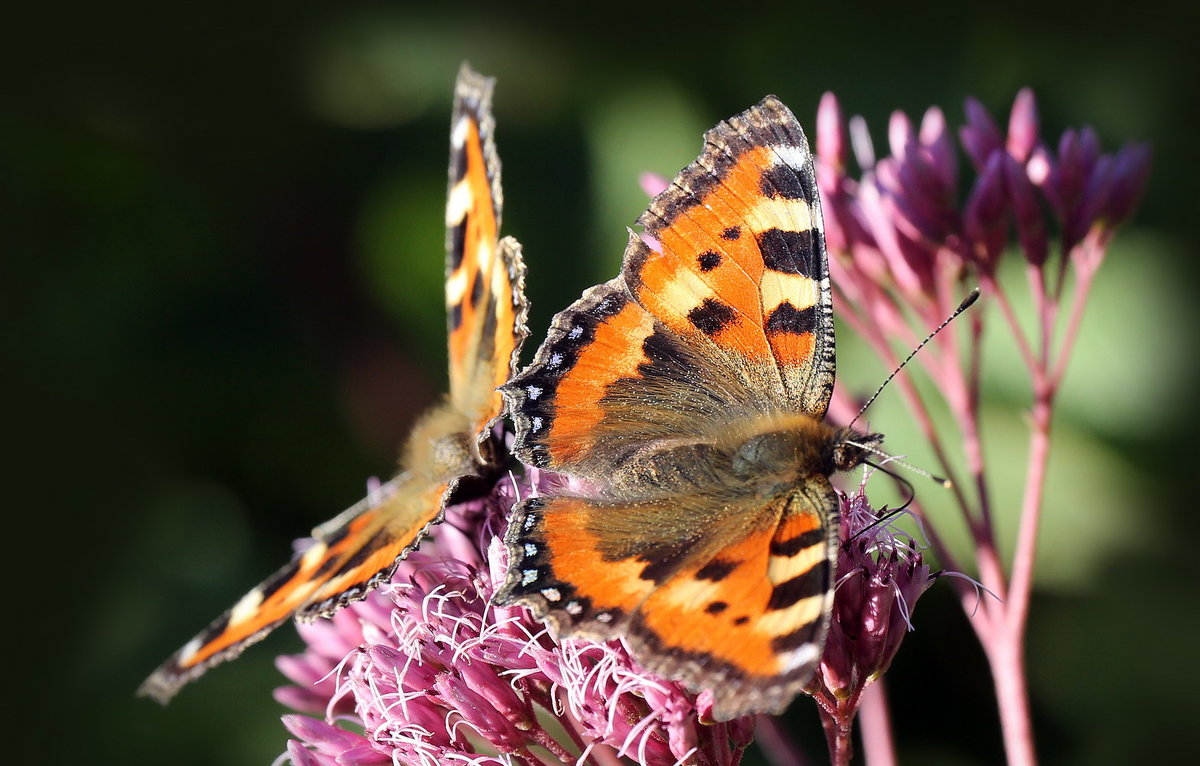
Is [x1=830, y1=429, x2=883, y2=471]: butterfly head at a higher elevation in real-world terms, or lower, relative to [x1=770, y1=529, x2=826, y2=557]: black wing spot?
higher

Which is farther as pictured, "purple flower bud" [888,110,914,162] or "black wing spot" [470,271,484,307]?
"purple flower bud" [888,110,914,162]

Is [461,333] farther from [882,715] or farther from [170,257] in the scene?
[170,257]

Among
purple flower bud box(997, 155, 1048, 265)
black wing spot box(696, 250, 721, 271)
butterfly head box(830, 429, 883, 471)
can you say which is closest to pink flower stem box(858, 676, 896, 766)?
butterfly head box(830, 429, 883, 471)

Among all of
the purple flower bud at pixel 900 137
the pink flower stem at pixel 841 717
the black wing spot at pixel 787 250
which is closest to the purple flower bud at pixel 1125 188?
the purple flower bud at pixel 900 137

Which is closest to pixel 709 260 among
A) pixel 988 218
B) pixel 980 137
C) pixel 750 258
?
pixel 750 258

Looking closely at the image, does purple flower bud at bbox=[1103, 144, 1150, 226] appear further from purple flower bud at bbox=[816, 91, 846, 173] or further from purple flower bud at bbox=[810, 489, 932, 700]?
purple flower bud at bbox=[810, 489, 932, 700]

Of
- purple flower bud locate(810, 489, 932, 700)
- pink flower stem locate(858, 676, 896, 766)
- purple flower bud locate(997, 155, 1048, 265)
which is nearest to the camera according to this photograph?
purple flower bud locate(810, 489, 932, 700)
